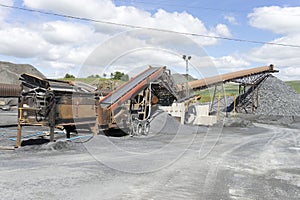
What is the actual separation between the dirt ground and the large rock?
108ft

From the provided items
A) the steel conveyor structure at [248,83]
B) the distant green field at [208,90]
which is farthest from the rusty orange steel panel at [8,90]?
the steel conveyor structure at [248,83]

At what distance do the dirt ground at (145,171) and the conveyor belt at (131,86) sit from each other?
1.97 meters

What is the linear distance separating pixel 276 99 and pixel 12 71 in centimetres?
3759

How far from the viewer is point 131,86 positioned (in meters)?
13.4

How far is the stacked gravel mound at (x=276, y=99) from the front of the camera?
2676 cm

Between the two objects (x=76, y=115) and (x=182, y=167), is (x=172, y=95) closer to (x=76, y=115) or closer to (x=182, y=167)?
(x=76, y=115)

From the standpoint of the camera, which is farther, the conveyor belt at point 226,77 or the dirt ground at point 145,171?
the conveyor belt at point 226,77

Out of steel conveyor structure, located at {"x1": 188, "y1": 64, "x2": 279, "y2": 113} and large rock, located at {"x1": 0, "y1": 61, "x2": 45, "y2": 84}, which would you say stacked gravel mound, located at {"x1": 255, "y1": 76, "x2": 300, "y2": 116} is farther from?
large rock, located at {"x1": 0, "y1": 61, "x2": 45, "y2": 84}

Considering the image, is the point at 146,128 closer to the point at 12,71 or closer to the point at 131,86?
the point at 131,86

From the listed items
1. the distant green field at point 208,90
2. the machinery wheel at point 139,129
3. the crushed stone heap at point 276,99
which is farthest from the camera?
the crushed stone heap at point 276,99

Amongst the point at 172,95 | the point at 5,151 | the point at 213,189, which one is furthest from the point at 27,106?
the point at 172,95

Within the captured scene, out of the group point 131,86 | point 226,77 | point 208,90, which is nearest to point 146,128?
point 131,86

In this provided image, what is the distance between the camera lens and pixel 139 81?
44.8 ft

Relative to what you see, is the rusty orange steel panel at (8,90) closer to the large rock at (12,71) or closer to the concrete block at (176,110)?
the concrete block at (176,110)
